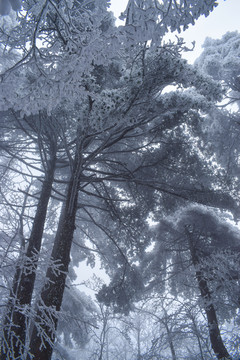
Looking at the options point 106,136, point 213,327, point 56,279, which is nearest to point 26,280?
point 56,279

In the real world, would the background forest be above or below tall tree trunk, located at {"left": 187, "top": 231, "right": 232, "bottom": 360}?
above

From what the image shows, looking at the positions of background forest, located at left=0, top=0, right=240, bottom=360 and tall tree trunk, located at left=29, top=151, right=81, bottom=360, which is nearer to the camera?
background forest, located at left=0, top=0, right=240, bottom=360

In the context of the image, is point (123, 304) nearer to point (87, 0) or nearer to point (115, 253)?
point (115, 253)

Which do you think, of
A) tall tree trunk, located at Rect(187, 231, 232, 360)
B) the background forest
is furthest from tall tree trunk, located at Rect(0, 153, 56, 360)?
tall tree trunk, located at Rect(187, 231, 232, 360)

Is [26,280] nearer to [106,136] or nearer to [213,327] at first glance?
[106,136]

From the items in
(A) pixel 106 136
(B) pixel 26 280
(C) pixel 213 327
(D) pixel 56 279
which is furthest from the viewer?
(C) pixel 213 327

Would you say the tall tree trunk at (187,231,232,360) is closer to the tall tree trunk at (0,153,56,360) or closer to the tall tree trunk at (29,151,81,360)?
the tall tree trunk at (29,151,81,360)

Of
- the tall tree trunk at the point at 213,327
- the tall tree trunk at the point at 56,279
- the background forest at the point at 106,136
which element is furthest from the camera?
the tall tree trunk at the point at 213,327

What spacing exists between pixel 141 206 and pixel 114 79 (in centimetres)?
416

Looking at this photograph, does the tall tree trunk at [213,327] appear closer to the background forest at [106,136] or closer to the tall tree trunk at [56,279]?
the background forest at [106,136]

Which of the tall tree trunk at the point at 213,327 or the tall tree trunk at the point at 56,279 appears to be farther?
the tall tree trunk at the point at 213,327

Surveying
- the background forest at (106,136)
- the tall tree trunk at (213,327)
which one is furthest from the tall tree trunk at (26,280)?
the tall tree trunk at (213,327)

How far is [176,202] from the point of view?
8.56 metres

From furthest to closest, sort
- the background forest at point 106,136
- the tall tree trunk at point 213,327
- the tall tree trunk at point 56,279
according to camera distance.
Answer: the tall tree trunk at point 213,327, the tall tree trunk at point 56,279, the background forest at point 106,136
